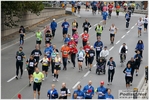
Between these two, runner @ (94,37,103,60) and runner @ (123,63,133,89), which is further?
runner @ (94,37,103,60)

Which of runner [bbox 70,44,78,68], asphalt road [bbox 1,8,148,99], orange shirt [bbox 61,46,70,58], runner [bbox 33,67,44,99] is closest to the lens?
runner [bbox 33,67,44,99]

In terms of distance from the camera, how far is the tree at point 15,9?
Answer: 32469 millimetres

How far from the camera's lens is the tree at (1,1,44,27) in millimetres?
32469

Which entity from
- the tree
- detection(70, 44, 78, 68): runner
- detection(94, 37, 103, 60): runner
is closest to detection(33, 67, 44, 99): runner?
detection(70, 44, 78, 68): runner

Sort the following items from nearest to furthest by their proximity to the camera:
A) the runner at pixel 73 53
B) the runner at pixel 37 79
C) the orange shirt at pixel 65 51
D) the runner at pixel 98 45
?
the runner at pixel 37 79 < the orange shirt at pixel 65 51 < the runner at pixel 73 53 < the runner at pixel 98 45

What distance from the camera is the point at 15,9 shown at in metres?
33.0

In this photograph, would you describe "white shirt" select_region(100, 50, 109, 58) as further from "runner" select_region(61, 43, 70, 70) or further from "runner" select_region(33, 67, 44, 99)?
"runner" select_region(33, 67, 44, 99)

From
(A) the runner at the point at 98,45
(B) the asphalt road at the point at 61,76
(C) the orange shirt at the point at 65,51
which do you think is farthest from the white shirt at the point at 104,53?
(C) the orange shirt at the point at 65,51

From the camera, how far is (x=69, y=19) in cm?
4303

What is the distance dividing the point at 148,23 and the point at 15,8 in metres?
10.2

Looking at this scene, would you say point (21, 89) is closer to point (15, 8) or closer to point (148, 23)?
point (15, 8)

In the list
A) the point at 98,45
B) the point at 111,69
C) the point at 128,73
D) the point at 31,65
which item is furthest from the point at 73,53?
the point at 128,73

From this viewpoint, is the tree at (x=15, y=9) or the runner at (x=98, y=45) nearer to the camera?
the runner at (x=98, y=45)

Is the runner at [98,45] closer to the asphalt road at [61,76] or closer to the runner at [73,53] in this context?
the asphalt road at [61,76]
